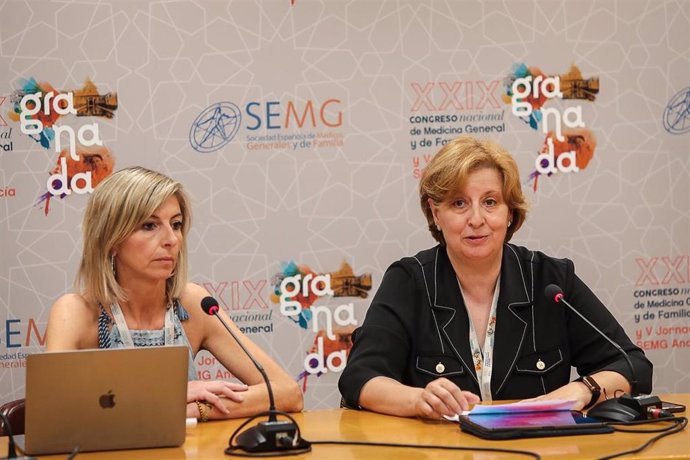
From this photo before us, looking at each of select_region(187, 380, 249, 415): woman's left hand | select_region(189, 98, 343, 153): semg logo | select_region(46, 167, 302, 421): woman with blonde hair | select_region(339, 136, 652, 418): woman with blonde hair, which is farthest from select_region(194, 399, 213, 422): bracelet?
select_region(189, 98, 343, 153): semg logo

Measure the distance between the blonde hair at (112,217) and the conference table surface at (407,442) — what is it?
57 centimetres

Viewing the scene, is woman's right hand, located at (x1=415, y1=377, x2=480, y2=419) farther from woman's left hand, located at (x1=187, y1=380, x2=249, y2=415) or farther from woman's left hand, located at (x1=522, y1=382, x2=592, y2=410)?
woman's left hand, located at (x1=187, y1=380, x2=249, y2=415)

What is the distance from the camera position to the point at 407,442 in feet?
6.97

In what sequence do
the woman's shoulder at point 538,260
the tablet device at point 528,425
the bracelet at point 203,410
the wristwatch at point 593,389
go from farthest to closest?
the woman's shoulder at point 538,260
the wristwatch at point 593,389
the bracelet at point 203,410
the tablet device at point 528,425

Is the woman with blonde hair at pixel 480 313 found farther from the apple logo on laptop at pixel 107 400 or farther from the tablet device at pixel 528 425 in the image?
the apple logo on laptop at pixel 107 400

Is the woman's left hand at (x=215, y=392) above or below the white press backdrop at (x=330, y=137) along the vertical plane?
below

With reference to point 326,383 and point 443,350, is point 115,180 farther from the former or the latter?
point 326,383

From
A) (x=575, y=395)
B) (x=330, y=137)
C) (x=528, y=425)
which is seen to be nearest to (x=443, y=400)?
(x=528, y=425)

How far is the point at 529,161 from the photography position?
13.4 feet

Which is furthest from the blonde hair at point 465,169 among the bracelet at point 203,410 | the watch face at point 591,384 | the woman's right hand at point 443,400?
the bracelet at point 203,410

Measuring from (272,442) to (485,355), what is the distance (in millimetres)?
957

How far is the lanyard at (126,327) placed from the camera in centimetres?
268

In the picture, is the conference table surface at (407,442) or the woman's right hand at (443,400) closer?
the conference table surface at (407,442)

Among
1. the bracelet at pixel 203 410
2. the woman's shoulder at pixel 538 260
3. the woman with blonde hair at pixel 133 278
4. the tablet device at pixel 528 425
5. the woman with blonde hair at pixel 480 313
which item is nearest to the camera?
the tablet device at pixel 528 425
